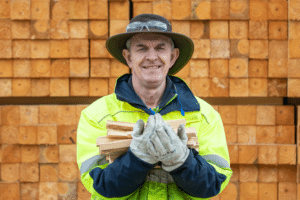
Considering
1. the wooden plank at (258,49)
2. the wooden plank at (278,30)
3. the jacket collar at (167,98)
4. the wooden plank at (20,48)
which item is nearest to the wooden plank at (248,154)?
the wooden plank at (258,49)

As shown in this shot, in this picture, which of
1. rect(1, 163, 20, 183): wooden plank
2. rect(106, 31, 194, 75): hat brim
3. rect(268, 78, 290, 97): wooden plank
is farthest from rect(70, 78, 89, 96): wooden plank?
rect(268, 78, 290, 97): wooden plank

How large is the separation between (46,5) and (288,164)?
131 inches

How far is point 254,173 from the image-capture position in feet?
→ 10.1

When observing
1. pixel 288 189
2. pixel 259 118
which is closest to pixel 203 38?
pixel 259 118

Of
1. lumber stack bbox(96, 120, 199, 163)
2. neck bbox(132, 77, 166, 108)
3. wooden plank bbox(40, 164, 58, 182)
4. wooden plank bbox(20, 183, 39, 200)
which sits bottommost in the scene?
wooden plank bbox(20, 183, 39, 200)

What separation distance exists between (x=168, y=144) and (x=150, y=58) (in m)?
0.62

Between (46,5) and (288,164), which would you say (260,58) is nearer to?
(288,164)

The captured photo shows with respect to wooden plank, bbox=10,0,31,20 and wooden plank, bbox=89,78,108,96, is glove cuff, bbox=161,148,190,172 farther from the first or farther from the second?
wooden plank, bbox=10,0,31,20

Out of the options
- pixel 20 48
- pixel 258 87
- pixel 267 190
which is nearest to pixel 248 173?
pixel 267 190

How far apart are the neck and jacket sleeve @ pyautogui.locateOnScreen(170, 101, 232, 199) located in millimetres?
311

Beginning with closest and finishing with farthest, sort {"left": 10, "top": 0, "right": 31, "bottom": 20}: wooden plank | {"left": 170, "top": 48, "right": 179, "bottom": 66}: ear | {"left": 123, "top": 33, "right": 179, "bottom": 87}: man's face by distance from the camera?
{"left": 123, "top": 33, "right": 179, "bottom": 87}: man's face, {"left": 170, "top": 48, "right": 179, "bottom": 66}: ear, {"left": 10, "top": 0, "right": 31, "bottom": 20}: wooden plank

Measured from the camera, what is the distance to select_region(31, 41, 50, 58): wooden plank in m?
3.02

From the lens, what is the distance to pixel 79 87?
3084mm

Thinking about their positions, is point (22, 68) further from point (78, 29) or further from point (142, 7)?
point (142, 7)
